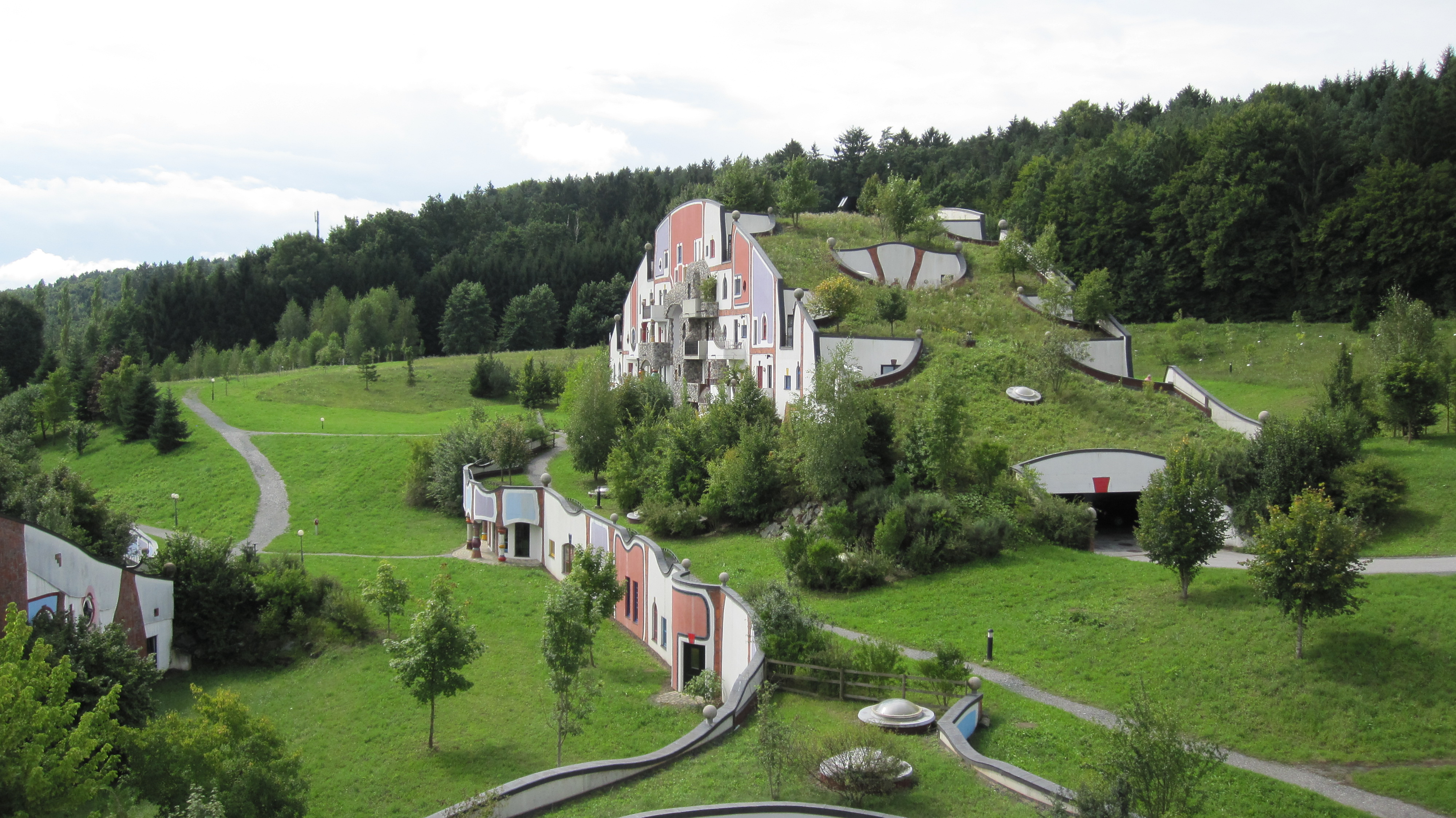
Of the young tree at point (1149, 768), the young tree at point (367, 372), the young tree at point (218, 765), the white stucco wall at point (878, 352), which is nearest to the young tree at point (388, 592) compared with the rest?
the young tree at point (218, 765)

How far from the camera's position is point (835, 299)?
46.8 m

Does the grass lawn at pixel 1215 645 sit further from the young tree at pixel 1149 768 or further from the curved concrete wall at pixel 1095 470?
the young tree at pixel 1149 768

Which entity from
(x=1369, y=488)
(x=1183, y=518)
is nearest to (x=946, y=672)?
(x=1183, y=518)

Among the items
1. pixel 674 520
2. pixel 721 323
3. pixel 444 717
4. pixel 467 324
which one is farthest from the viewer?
pixel 467 324

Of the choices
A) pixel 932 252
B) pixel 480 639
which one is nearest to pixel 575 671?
pixel 480 639

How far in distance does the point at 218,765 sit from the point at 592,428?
31.8m

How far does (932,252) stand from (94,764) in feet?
154

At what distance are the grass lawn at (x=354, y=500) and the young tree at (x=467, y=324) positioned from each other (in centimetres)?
3869

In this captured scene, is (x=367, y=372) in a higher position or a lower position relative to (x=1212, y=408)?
lower

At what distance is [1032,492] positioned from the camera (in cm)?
3288

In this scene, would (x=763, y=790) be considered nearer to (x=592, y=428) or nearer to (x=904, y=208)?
(x=592, y=428)

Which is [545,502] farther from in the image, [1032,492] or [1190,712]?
[1190,712]

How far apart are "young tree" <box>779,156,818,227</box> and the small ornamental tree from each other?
131 ft

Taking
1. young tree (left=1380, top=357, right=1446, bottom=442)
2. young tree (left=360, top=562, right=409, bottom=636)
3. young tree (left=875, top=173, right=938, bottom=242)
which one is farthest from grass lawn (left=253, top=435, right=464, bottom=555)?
young tree (left=1380, top=357, right=1446, bottom=442)
